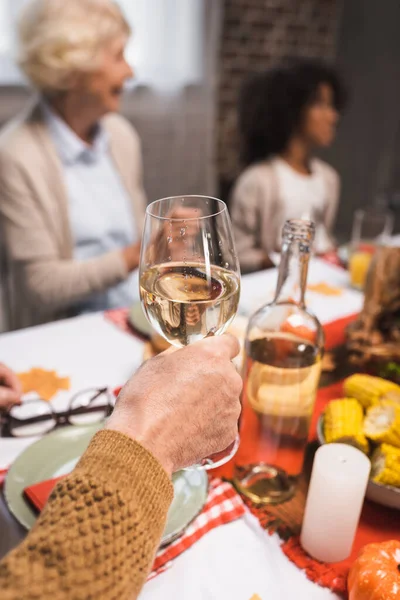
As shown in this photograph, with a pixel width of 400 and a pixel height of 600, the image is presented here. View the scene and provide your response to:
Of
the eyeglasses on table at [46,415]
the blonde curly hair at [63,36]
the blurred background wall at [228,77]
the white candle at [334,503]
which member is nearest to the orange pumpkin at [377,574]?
the white candle at [334,503]

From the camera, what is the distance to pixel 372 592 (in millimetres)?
506

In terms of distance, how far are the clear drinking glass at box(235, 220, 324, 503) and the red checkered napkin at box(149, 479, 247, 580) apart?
3 cm

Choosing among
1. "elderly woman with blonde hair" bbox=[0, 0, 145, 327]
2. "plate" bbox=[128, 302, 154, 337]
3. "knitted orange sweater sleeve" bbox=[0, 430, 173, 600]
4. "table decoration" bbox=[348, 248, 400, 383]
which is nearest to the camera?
"knitted orange sweater sleeve" bbox=[0, 430, 173, 600]

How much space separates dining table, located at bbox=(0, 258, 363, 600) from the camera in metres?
0.57

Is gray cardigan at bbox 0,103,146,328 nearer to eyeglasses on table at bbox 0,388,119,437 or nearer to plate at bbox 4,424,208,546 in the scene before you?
eyeglasses on table at bbox 0,388,119,437

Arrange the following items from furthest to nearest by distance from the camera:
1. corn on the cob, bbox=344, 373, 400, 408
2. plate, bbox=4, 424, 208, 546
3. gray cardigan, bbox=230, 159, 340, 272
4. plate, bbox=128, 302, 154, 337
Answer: gray cardigan, bbox=230, 159, 340, 272, plate, bbox=128, 302, 154, 337, corn on the cob, bbox=344, 373, 400, 408, plate, bbox=4, 424, 208, 546

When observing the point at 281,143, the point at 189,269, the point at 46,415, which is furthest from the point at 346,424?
the point at 281,143

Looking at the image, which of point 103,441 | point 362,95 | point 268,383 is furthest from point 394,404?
point 362,95

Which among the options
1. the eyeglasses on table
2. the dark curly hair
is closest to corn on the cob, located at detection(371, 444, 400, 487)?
the eyeglasses on table

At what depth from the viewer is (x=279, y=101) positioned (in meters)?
2.19

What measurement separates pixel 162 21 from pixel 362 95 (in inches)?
66.5

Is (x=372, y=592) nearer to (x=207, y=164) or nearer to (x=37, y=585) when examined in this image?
(x=37, y=585)

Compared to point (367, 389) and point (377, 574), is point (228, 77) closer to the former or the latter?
point (367, 389)

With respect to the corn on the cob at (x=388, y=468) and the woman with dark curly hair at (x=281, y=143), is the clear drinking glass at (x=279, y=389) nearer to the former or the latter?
the corn on the cob at (x=388, y=468)
